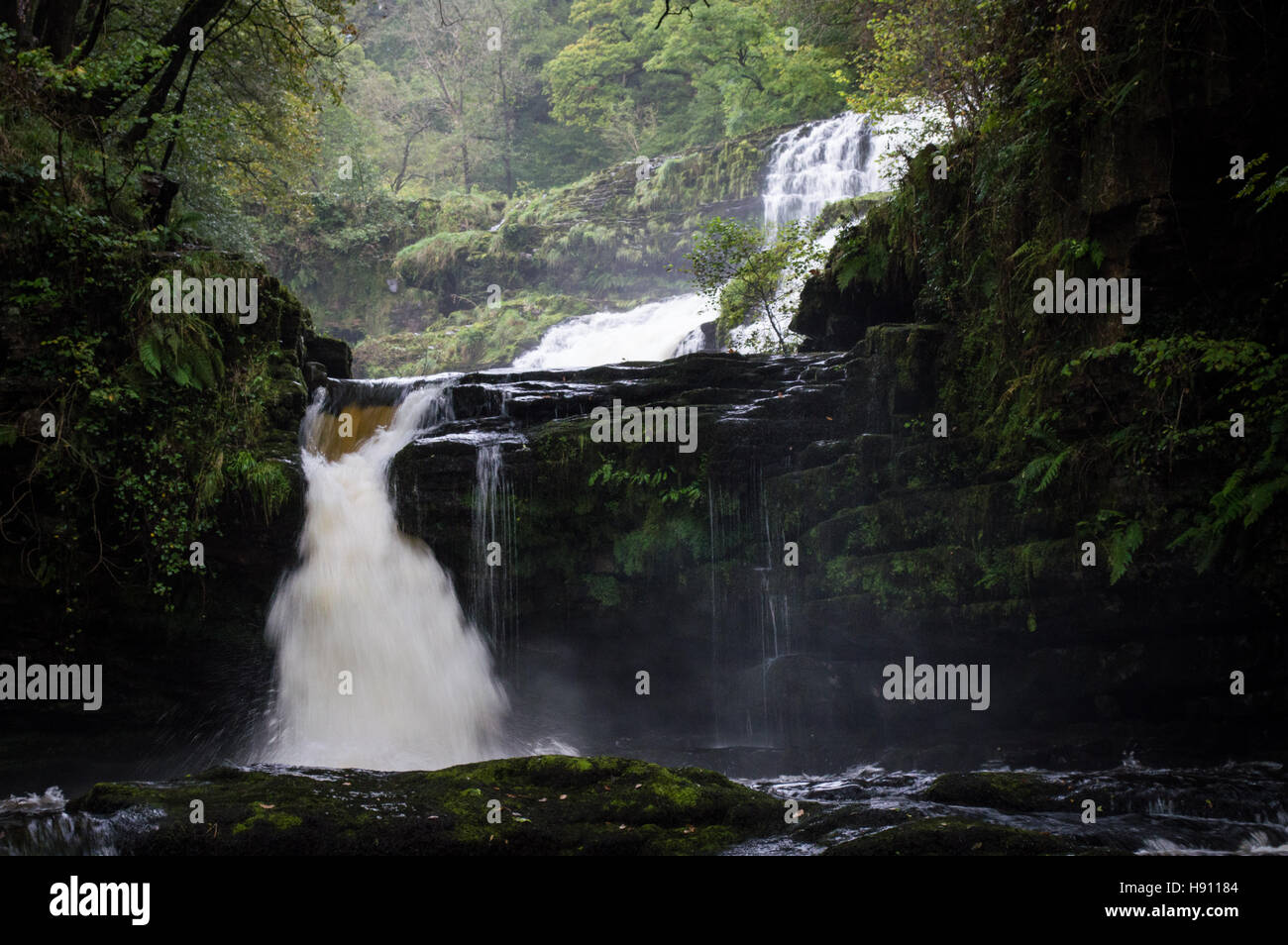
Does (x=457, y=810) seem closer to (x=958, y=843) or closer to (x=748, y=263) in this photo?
(x=958, y=843)

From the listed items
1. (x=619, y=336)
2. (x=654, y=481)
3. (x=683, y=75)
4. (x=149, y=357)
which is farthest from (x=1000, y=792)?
(x=683, y=75)

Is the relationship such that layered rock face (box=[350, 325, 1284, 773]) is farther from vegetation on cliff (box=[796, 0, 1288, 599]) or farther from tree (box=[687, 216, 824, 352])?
tree (box=[687, 216, 824, 352])

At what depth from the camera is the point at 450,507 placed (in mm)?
9570

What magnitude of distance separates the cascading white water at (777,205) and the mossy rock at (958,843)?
14.5 m

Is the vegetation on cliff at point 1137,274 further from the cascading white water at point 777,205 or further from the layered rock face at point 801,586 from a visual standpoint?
the cascading white water at point 777,205

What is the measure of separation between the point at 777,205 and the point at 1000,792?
18.1m

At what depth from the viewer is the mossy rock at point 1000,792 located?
593 cm

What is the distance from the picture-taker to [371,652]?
9.22 m

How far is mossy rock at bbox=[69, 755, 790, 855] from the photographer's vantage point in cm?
474

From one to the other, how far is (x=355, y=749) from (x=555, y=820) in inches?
175

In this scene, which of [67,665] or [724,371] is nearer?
[67,665]

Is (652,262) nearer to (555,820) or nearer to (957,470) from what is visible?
(957,470)
